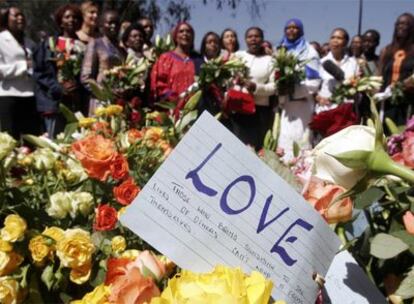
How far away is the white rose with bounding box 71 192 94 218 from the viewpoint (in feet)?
2.27

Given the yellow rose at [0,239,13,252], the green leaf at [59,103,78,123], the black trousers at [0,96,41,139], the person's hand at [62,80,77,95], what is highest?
the yellow rose at [0,239,13,252]

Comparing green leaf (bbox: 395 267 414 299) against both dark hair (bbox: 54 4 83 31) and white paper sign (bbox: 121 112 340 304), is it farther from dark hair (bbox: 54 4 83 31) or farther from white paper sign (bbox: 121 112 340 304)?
dark hair (bbox: 54 4 83 31)

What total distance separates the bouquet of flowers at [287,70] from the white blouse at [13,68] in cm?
114

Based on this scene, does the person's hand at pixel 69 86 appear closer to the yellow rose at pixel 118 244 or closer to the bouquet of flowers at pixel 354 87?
the bouquet of flowers at pixel 354 87

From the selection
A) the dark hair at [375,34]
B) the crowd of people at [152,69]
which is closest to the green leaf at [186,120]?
the crowd of people at [152,69]

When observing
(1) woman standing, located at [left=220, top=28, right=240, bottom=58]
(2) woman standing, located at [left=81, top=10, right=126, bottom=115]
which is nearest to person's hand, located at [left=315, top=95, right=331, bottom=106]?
(1) woman standing, located at [left=220, top=28, right=240, bottom=58]

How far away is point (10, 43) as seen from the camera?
2.64 meters

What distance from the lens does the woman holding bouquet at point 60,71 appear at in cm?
254

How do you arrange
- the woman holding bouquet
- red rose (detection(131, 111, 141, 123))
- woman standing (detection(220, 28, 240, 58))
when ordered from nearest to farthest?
red rose (detection(131, 111, 141, 123)) < the woman holding bouquet < woman standing (detection(220, 28, 240, 58))

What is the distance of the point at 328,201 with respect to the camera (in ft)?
1.64

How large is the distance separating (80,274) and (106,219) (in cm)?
7

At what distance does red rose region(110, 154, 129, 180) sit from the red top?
1.50 meters

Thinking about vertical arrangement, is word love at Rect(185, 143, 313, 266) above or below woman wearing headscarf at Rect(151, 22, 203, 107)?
above

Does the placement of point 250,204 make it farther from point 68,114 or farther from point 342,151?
point 68,114
